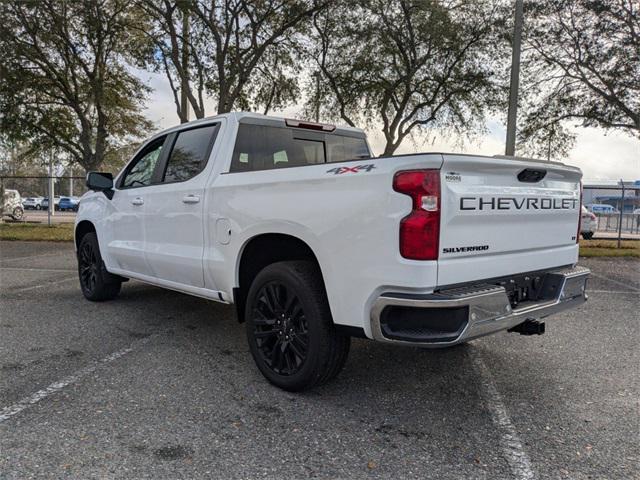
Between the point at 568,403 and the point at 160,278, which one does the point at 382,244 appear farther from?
the point at 160,278

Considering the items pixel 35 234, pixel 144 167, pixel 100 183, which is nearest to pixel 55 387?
pixel 144 167

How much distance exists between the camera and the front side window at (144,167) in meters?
4.93

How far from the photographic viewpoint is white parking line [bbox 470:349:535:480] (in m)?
2.47

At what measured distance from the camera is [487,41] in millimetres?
14258

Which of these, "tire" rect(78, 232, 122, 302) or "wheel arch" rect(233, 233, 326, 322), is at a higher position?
"wheel arch" rect(233, 233, 326, 322)

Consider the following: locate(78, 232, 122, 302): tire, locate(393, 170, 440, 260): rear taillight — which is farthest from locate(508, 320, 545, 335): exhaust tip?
locate(78, 232, 122, 302): tire

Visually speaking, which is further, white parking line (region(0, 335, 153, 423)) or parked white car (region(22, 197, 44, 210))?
parked white car (region(22, 197, 44, 210))

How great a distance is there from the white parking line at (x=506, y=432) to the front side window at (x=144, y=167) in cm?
356

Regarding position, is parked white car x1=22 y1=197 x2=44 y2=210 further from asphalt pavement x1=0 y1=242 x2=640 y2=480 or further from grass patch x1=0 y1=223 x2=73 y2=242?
asphalt pavement x1=0 y1=242 x2=640 y2=480

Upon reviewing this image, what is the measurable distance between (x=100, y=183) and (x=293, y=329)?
325cm

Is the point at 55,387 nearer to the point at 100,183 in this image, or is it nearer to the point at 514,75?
the point at 100,183

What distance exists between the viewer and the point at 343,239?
287cm

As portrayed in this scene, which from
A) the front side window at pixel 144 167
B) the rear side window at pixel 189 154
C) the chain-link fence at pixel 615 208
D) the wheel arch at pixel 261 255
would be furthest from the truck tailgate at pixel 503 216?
the chain-link fence at pixel 615 208

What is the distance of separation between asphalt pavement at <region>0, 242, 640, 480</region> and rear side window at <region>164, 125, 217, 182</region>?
154 cm
